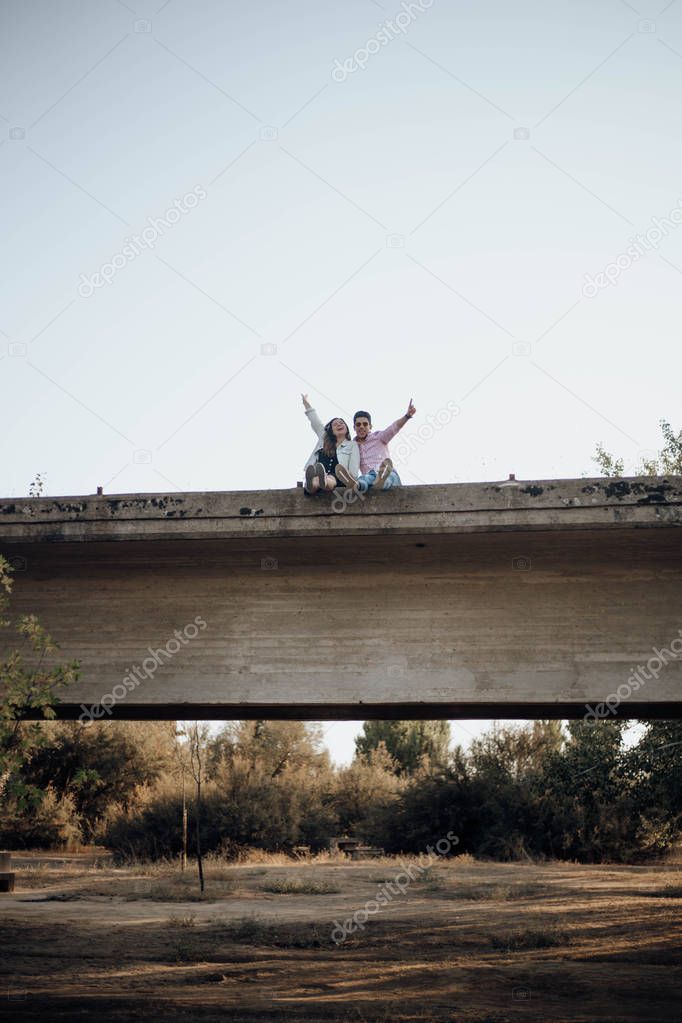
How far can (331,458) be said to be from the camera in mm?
9094

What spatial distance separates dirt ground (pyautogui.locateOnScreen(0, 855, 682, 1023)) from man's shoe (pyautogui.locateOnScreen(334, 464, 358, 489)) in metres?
4.42

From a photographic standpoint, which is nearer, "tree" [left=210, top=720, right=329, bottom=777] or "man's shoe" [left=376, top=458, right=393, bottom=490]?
"man's shoe" [left=376, top=458, right=393, bottom=490]

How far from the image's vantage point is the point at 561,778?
24.0 metres

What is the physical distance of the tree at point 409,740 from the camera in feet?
179

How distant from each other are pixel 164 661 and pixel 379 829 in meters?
25.0

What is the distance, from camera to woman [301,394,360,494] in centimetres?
837

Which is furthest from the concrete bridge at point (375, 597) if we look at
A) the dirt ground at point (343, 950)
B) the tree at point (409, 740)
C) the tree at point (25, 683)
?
the tree at point (409, 740)

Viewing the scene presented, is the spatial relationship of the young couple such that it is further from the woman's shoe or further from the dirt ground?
the dirt ground
